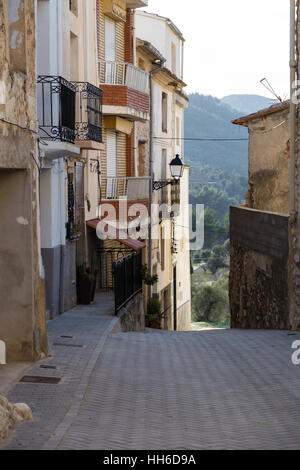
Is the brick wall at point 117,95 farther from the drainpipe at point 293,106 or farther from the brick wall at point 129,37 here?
the drainpipe at point 293,106

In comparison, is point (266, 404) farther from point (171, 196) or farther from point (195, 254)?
point (195, 254)

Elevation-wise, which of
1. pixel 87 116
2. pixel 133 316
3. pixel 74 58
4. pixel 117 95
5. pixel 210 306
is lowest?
pixel 210 306

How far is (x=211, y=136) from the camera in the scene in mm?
134625

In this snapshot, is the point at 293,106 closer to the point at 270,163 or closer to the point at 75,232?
the point at 75,232

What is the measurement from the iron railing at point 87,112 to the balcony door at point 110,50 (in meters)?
3.73

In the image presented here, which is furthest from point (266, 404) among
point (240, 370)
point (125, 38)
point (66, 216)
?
point (125, 38)

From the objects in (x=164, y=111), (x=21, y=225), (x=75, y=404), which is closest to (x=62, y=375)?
(x=75, y=404)

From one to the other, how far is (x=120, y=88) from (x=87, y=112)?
14.8 feet

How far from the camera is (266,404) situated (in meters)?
8.22

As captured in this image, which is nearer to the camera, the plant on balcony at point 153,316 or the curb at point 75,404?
the curb at point 75,404

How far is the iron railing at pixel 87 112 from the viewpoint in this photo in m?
16.6

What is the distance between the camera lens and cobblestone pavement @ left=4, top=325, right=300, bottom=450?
21.6 ft

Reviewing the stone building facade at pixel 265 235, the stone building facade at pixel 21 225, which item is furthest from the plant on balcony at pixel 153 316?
the stone building facade at pixel 21 225
